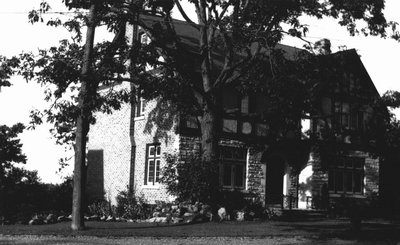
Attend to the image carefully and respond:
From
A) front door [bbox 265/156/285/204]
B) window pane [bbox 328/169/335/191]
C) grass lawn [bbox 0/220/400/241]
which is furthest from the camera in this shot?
window pane [bbox 328/169/335/191]

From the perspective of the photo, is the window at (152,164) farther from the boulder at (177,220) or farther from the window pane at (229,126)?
the boulder at (177,220)

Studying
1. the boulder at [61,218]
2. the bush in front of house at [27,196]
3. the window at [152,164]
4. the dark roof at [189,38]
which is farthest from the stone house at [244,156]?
the boulder at [61,218]

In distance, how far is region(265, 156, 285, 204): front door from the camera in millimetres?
28516

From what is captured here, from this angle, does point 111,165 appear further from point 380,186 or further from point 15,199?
point 380,186

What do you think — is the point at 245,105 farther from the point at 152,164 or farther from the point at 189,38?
the point at 152,164

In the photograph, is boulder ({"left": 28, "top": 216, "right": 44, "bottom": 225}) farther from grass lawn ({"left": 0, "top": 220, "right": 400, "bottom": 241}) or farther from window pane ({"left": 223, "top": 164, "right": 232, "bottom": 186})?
window pane ({"left": 223, "top": 164, "right": 232, "bottom": 186})

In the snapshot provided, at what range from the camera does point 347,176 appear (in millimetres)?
31500

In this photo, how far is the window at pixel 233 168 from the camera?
1055 inches

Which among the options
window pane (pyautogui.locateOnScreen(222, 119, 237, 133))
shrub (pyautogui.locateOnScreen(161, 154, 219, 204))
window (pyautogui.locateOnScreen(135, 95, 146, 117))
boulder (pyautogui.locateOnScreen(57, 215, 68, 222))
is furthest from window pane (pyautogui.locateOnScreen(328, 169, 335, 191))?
boulder (pyautogui.locateOnScreen(57, 215, 68, 222))

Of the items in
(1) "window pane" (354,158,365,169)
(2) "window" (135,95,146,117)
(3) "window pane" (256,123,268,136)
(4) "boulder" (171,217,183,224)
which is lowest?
(4) "boulder" (171,217,183,224)

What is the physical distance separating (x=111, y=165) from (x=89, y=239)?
14.9 meters

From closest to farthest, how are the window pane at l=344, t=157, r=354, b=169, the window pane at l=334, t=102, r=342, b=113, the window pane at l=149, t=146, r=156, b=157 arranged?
the window pane at l=149, t=146, r=156, b=157 → the window pane at l=334, t=102, r=342, b=113 → the window pane at l=344, t=157, r=354, b=169

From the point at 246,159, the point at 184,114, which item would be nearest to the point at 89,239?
the point at 184,114

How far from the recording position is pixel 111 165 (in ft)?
98.2
